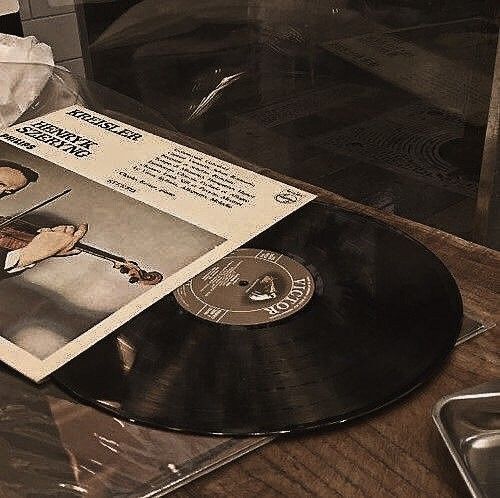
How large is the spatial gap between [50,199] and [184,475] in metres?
0.31

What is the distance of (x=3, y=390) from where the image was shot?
46cm

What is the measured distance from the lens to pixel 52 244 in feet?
1.88

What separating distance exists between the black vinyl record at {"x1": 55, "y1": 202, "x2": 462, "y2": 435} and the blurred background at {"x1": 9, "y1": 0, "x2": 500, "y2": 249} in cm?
50

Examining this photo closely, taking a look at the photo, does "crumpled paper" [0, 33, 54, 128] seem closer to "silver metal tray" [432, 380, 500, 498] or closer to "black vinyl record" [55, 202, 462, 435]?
"black vinyl record" [55, 202, 462, 435]

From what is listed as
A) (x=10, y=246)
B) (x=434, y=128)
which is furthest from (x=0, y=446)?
(x=434, y=128)

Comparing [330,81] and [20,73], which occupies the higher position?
[20,73]

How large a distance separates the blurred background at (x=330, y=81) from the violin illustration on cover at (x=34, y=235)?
1.93 feet

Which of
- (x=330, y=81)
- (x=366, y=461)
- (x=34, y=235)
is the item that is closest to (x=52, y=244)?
(x=34, y=235)

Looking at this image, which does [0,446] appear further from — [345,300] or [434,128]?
[434,128]

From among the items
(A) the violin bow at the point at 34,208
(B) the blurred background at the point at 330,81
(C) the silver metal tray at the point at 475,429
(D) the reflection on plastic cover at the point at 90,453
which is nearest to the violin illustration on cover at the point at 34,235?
(A) the violin bow at the point at 34,208

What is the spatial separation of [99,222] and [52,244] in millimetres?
45

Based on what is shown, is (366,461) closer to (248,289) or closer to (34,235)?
(248,289)

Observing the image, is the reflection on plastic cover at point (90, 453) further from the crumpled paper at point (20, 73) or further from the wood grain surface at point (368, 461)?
the crumpled paper at point (20, 73)

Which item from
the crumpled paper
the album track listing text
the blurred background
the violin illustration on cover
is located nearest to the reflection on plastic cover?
the violin illustration on cover
